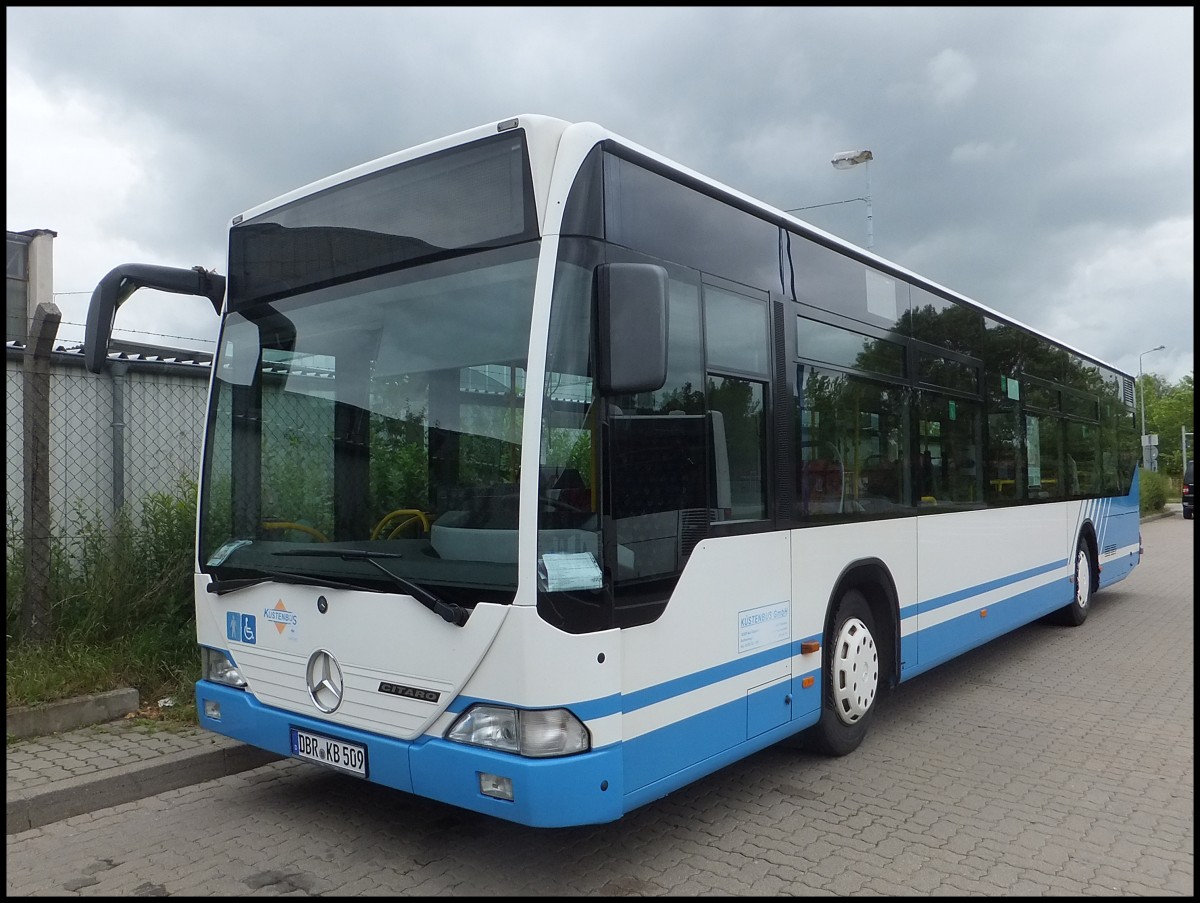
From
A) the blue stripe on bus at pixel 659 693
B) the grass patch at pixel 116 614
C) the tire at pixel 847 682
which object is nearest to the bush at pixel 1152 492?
the tire at pixel 847 682

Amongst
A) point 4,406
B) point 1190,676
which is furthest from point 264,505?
point 1190,676

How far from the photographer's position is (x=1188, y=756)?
19.0 feet

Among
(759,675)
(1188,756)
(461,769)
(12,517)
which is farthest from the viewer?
(12,517)

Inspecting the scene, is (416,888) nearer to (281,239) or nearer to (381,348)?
(381,348)

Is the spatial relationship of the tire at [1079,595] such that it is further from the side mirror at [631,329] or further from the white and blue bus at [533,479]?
the side mirror at [631,329]

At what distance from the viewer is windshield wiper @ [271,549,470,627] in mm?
3666

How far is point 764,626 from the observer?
4.70 m

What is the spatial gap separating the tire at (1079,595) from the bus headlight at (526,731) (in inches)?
329

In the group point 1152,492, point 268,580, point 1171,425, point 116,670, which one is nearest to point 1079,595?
point 268,580

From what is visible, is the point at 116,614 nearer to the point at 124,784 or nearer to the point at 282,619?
the point at 124,784

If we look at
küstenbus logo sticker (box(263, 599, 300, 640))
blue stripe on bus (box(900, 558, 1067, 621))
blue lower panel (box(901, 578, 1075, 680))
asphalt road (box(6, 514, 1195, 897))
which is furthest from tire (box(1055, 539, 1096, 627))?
küstenbus logo sticker (box(263, 599, 300, 640))

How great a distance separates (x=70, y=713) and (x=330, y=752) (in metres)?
2.61

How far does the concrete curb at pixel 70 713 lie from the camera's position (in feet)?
18.1

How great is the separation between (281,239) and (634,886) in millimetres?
3473
